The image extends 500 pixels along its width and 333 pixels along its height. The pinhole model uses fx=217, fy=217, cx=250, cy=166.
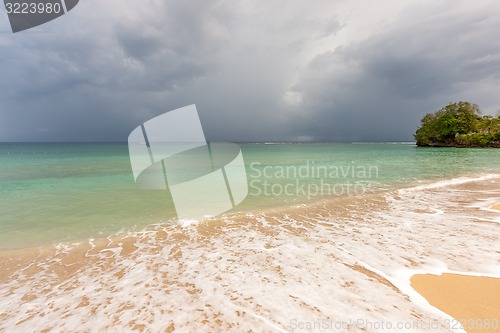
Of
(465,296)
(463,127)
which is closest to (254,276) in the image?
(465,296)

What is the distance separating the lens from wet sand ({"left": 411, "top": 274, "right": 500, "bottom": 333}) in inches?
112

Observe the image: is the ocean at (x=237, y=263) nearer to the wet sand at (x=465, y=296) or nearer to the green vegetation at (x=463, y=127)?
the wet sand at (x=465, y=296)

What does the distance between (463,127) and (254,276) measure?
106 m

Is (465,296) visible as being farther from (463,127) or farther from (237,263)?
(463,127)

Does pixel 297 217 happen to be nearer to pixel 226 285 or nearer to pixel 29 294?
pixel 226 285

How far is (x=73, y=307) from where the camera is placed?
3.43 meters

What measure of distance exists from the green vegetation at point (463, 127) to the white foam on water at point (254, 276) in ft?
313

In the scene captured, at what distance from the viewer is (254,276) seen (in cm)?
407

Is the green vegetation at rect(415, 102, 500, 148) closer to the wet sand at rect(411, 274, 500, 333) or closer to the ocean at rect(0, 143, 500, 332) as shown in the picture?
the ocean at rect(0, 143, 500, 332)

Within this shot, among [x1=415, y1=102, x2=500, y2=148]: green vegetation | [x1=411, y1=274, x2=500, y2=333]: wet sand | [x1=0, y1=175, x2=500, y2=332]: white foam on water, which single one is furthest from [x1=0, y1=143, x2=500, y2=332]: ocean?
[x1=415, y1=102, x2=500, y2=148]: green vegetation

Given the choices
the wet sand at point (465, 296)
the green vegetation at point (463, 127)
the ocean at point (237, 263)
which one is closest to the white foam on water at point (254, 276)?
the ocean at point (237, 263)

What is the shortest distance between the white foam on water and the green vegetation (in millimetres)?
95426

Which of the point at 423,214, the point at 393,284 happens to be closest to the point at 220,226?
the point at 393,284

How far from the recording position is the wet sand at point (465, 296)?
2.84 m
